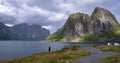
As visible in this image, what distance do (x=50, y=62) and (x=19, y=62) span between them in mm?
10767

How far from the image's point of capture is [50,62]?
36469 millimetres

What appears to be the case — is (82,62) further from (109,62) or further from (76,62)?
(109,62)

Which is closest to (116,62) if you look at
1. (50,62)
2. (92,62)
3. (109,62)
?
(109,62)

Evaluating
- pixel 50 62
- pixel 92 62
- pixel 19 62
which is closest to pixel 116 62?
pixel 92 62

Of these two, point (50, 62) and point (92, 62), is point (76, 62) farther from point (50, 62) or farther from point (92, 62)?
point (50, 62)

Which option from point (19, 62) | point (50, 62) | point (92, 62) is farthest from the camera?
point (19, 62)

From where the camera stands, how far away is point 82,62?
40.7 meters

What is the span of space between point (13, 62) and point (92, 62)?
49.7 ft

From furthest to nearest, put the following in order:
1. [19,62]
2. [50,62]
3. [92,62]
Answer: [19,62] < [92,62] < [50,62]

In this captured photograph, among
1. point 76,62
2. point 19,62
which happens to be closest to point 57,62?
point 76,62

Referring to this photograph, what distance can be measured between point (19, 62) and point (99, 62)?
14242mm

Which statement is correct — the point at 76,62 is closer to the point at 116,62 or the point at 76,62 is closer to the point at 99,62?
the point at 99,62

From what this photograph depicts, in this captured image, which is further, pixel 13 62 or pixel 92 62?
pixel 13 62

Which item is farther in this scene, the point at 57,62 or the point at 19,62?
the point at 19,62
